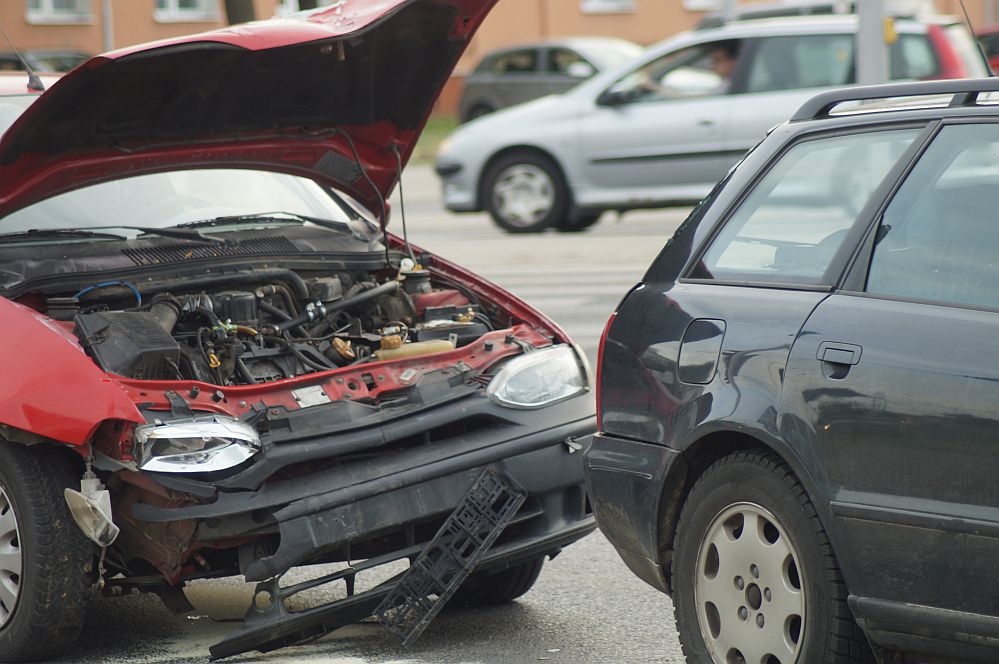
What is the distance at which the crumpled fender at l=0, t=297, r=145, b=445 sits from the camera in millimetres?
4566

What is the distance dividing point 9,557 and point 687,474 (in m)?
2.02

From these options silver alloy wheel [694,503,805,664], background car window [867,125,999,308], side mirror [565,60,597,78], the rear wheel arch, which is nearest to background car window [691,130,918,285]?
background car window [867,125,999,308]

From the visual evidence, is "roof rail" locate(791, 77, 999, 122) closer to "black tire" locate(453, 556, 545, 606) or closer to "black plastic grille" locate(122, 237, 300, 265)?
"black tire" locate(453, 556, 545, 606)

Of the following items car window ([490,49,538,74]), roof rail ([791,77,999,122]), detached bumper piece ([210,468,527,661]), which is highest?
roof rail ([791,77,999,122])

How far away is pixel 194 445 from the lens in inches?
183

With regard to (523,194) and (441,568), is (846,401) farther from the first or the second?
(523,194)

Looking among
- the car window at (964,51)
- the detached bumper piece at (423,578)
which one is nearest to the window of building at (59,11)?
the car window at (964,51)

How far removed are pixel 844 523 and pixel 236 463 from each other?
6.02 feet

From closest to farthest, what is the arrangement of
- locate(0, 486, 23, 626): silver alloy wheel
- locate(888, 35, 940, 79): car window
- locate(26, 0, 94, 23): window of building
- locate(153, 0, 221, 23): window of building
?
locate(0, 486, 23, 626): silver alloy wheel, locate(888, 35, 940, 79): car window, locate(26, 0, 94, 23): window of building, locate(153, 0, 221, 23): window of building

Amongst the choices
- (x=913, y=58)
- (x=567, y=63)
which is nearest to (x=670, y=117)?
(x=913, y=58)

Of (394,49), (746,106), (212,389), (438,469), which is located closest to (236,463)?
(212,389)

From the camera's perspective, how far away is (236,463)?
183 inches

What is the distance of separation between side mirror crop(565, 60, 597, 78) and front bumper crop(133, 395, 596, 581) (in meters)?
21.8

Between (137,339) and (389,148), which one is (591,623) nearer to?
(137,339)
